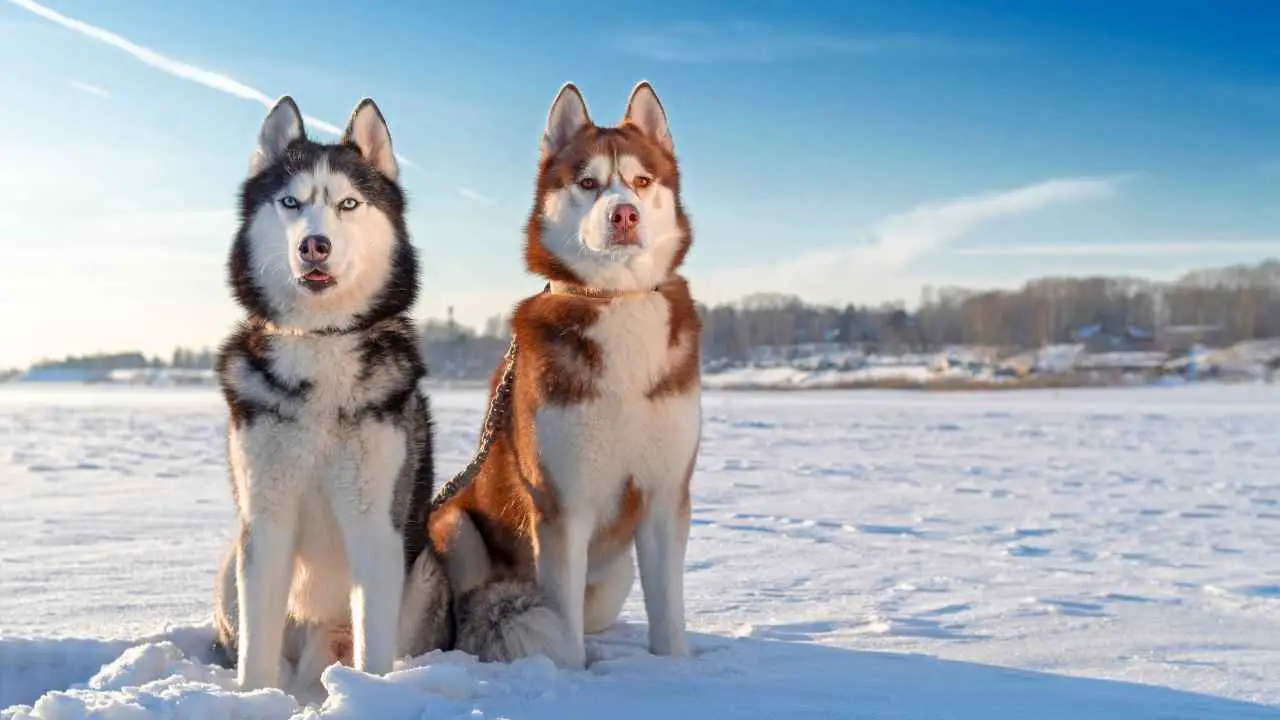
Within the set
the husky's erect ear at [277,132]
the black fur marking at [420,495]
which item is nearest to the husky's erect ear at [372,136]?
the husky's erect ear at [277,132]

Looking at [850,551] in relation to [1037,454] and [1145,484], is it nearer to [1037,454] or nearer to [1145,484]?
[1145,484]

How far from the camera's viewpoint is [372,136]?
3436 mm

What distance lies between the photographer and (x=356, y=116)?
135 inches

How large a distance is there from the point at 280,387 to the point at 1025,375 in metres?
49.4

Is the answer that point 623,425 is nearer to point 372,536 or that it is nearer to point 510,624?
point 510,624

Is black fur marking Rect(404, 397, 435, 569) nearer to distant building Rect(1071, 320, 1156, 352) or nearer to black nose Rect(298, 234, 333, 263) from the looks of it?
black nose Rect(298, 234, 333, 263)

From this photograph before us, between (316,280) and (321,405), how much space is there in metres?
0.41

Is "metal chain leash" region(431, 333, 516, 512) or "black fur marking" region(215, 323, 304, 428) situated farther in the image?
"metal chain leash" region(431, 333, 516, 512)

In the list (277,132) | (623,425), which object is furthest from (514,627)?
(277,132)

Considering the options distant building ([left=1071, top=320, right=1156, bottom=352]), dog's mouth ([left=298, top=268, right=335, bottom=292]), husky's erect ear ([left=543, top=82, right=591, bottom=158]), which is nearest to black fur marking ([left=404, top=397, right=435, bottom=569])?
dog's mouth ([left=298, top=268, right=335, bottom=292])

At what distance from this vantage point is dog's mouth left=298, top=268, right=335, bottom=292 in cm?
310

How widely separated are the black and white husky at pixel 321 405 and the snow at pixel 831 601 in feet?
0.91

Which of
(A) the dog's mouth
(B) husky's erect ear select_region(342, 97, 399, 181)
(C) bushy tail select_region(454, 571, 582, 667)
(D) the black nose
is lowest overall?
(C) bushy tail select_region(454, 571, 582, 667)

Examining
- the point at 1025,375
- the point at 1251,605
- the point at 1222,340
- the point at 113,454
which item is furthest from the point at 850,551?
the point at 1222,340
